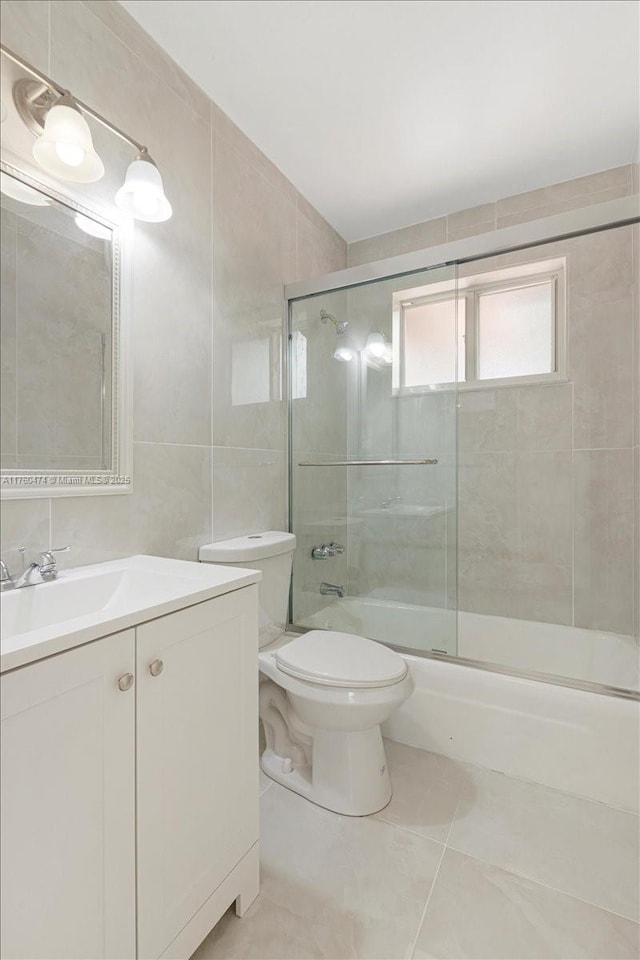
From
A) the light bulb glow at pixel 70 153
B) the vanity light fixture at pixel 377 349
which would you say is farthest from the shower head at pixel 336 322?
the light bulb glow at pixel 70 153

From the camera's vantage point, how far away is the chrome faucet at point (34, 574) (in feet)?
3.17

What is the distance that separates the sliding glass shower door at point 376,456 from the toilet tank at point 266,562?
0.38 m

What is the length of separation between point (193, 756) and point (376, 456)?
4.94 feet

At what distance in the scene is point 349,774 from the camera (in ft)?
4.60

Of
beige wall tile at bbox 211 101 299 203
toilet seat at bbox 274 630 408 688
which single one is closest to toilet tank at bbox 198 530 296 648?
toilet seat at bbox 274 630 408 688

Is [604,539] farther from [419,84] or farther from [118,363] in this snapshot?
[118,363]

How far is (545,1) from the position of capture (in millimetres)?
1346

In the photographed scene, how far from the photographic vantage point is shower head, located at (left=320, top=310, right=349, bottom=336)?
2162mm

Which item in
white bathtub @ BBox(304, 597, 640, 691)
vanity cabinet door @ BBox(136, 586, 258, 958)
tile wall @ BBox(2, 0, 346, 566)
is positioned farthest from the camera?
white bathtub @ BBox(304, 597, 640, 691)

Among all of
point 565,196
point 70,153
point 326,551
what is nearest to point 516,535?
point 326,551

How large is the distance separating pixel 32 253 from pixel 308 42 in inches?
44.5

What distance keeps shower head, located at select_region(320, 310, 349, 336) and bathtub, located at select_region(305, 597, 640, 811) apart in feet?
4.24

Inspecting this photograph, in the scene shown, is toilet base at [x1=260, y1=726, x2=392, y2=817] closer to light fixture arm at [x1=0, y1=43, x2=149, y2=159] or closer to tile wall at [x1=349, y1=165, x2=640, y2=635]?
tile wall at [x1=349, y1=165, x2=640, y2=635]

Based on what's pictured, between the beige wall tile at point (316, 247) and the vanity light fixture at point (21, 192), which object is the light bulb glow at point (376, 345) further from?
the vanity light fixture at point (21, 192)
